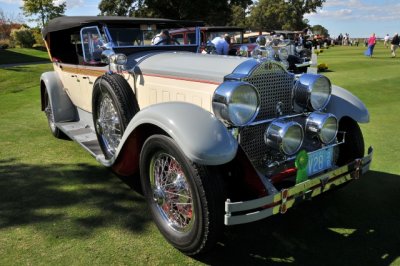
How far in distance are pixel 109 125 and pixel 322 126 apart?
2.25 metres

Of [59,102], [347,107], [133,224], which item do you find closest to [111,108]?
[133,224]

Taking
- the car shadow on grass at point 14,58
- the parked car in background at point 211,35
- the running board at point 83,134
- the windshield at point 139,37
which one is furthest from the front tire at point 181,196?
the car shadow on grass at point 14,58

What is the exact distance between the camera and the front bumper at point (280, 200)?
2.38 meters

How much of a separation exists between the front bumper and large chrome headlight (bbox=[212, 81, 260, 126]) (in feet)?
1.97

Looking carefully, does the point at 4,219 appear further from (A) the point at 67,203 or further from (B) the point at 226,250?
(B) the point at 226,250

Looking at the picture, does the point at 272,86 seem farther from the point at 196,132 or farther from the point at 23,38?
the point at 23,38

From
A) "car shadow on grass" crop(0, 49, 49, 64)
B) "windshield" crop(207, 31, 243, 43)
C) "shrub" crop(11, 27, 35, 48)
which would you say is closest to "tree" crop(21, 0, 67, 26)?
"shrub" crop(11, 27, 35, 48)

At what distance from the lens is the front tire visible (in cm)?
243

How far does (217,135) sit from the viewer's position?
2.44m

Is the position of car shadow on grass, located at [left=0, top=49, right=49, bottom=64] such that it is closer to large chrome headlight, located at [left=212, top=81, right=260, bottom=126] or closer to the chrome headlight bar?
large chrome headlight, located at [left=212, top=81, right=260, bottom=126]

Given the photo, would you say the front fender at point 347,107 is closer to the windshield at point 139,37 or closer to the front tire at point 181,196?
the front tire at point 181,196

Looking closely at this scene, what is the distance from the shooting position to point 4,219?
3.22 metres

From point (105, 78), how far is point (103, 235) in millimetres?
1609

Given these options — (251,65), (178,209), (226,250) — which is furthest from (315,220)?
(251,65)
